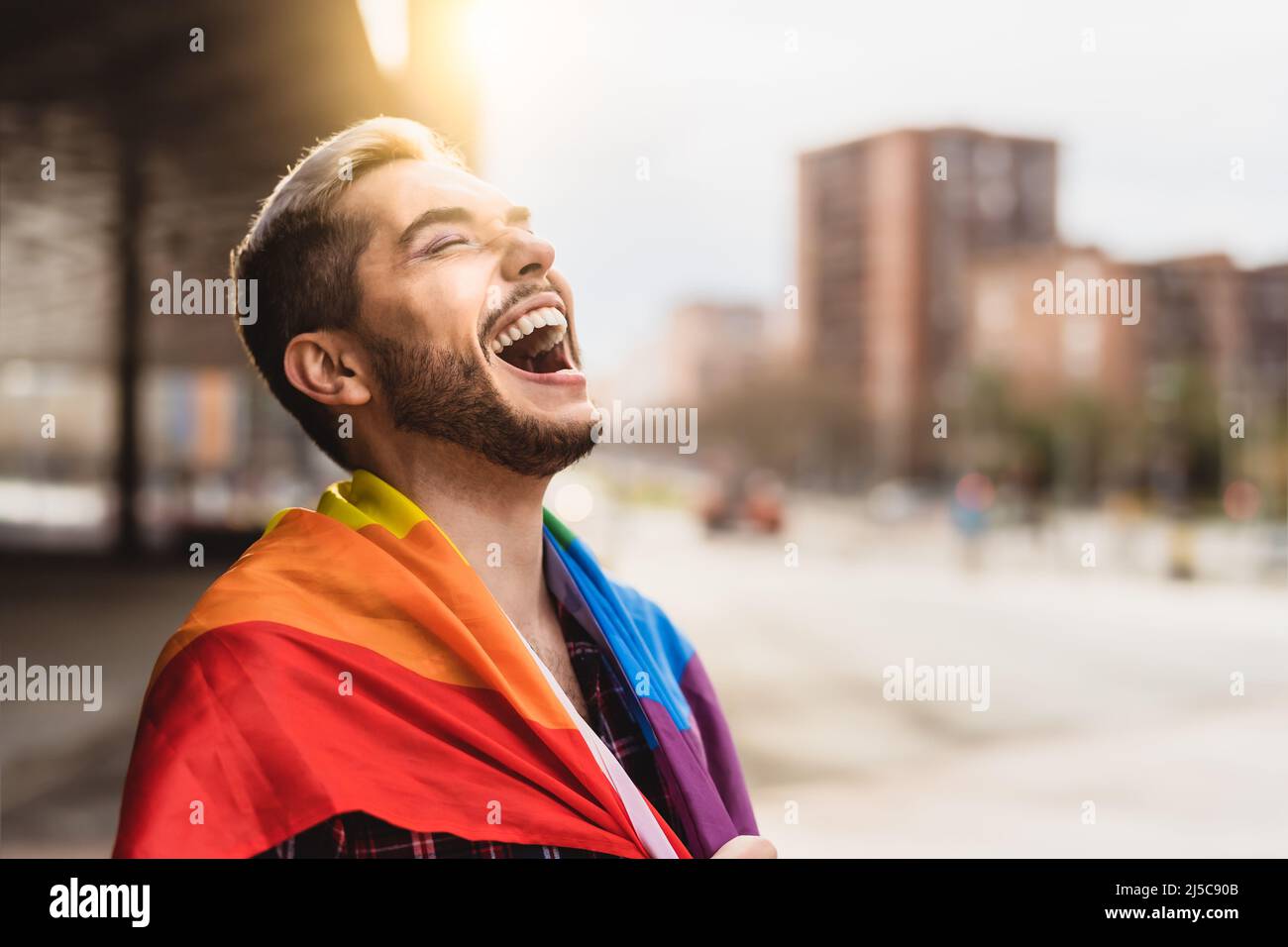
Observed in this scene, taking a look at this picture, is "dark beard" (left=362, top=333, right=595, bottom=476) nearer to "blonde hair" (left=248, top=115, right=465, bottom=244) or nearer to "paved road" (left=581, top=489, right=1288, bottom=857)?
"blonde hair" (left=248, top=115, right=465, bottom=244)

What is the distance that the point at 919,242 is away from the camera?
82.5 meters

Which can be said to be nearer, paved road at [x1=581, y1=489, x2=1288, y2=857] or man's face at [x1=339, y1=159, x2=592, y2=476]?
man's face at [x1=339, y1=159, x2=592, y2=476]

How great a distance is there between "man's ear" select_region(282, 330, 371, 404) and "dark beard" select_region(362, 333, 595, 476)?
33 millimetres

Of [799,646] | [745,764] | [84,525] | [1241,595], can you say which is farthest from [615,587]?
[84,525]

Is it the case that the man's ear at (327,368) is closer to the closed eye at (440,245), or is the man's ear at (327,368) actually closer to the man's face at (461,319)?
the man's face at (461,319)

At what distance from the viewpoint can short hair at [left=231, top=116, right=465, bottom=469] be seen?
1.61 metres

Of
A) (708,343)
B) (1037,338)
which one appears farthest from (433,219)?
(708,343)

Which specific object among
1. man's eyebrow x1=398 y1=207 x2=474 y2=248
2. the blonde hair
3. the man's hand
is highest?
the blonde hair

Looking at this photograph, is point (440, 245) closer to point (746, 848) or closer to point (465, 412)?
point (465, 412)

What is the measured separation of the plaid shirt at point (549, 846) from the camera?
4.55 ft

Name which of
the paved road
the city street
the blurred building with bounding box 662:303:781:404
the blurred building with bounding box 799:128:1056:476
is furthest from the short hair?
the blurred building with bounding box 662:303:781:404

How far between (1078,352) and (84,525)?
5768cm
